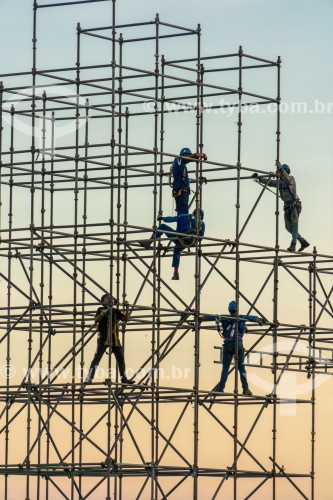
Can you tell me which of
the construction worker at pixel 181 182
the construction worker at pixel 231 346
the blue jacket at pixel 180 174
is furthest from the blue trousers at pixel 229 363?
the blue jacket at pixel 180 174

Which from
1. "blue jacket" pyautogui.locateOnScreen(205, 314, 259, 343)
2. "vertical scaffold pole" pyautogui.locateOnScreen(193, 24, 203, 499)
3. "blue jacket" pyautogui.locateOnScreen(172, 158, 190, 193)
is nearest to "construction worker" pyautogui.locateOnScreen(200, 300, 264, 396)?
"blue jacket" pyautogui.locateOnScreen(205, 314, 259, 343)

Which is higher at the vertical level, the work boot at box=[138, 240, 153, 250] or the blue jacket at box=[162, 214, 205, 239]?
the blue jacket at box=[162, 214, 205, 239]

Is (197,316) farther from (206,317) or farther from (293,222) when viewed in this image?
(293,222)

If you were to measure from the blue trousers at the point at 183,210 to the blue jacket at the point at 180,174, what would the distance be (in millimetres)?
162

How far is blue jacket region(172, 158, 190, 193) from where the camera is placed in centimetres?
5478

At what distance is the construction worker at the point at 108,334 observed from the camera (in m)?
52.3

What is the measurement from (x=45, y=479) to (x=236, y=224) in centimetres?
736

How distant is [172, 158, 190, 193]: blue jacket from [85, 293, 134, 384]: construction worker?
10.8ft

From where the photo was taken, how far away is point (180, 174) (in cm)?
5481

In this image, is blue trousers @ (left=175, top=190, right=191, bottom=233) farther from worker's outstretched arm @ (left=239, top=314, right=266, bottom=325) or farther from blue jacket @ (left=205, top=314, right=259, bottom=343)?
worker's outstretched arm @ (left=239, top=314, right=266, bottom=325)

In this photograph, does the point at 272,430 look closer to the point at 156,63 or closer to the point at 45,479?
→ the point at 45,479

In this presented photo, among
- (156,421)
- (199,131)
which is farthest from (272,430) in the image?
(199,131)

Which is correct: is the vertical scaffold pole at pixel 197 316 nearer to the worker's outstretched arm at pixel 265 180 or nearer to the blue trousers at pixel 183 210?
the blue trousers at pixel 183 210

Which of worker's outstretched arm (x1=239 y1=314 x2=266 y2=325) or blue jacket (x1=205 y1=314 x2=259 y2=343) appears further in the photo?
worker's outstretched arm (x1=239 y1=314 x2=266 y2=325)
